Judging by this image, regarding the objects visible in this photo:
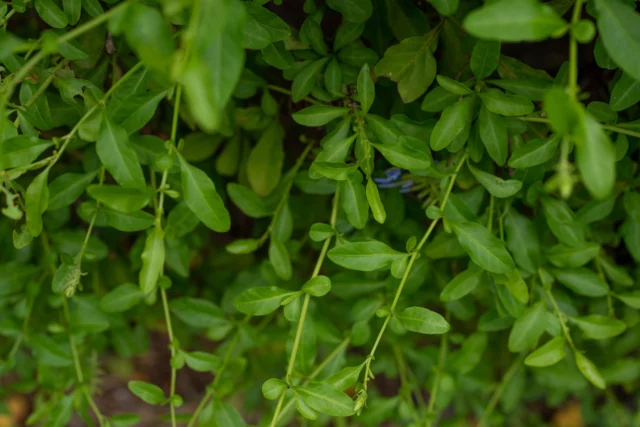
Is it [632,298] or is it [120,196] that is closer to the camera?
[120,196]

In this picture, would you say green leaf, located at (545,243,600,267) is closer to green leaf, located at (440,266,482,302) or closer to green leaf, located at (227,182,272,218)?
green leaf, located at (440,266,482,302)

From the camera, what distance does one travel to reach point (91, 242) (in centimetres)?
137

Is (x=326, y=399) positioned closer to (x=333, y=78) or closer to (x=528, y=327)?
(x=528, y=327)

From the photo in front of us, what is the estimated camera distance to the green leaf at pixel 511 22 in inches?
27.2

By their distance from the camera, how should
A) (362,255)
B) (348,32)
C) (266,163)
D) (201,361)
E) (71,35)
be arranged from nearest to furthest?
(71,35) → (362,255) → (348,32) → (201,361) → (266,163)

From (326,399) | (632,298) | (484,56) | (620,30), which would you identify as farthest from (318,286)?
(632,298)

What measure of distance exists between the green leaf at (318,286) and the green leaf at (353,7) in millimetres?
532

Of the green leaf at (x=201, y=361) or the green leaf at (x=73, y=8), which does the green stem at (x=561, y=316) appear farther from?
the green leaf at (x=73, y=8)

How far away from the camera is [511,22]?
70 centimetres

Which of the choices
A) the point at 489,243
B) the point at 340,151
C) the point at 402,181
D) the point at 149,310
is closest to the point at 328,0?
the point at 340,151

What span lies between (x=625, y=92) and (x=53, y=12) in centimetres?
110

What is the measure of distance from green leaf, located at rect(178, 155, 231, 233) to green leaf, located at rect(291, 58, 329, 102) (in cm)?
30

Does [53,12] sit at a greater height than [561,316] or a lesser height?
greater

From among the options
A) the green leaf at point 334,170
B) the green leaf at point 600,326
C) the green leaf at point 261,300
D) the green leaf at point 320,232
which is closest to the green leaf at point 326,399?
the green leaf at point 261,300
